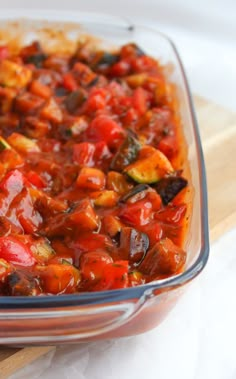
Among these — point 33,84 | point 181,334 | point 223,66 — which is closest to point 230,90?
point 223,66

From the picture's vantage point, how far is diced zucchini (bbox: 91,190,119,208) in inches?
133

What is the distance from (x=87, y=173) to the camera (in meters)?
3.53

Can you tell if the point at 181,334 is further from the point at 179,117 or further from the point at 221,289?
the point at 179,117

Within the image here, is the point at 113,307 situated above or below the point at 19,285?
above

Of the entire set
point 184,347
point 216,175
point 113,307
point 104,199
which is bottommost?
point 184,347

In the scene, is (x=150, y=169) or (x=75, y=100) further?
(x=75, y=100)

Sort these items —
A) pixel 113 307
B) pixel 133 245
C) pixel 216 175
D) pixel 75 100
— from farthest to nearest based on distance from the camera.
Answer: pixel 75 100 < pixel 216 175 < pixel 133 245 < pixel 113 307

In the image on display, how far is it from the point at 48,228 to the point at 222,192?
118 centimetres

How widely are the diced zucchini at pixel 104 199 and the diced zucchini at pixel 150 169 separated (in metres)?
0.22

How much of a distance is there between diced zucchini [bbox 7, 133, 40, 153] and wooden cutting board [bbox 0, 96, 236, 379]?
1050 mm

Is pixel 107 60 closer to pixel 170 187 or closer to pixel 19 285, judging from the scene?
pixel 170 187

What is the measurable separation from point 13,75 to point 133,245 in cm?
191

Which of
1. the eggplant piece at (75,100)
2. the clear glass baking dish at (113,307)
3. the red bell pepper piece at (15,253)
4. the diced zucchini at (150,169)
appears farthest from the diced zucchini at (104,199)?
the eggplant piece at (75,100)

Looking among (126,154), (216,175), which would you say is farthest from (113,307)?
(216,175)
